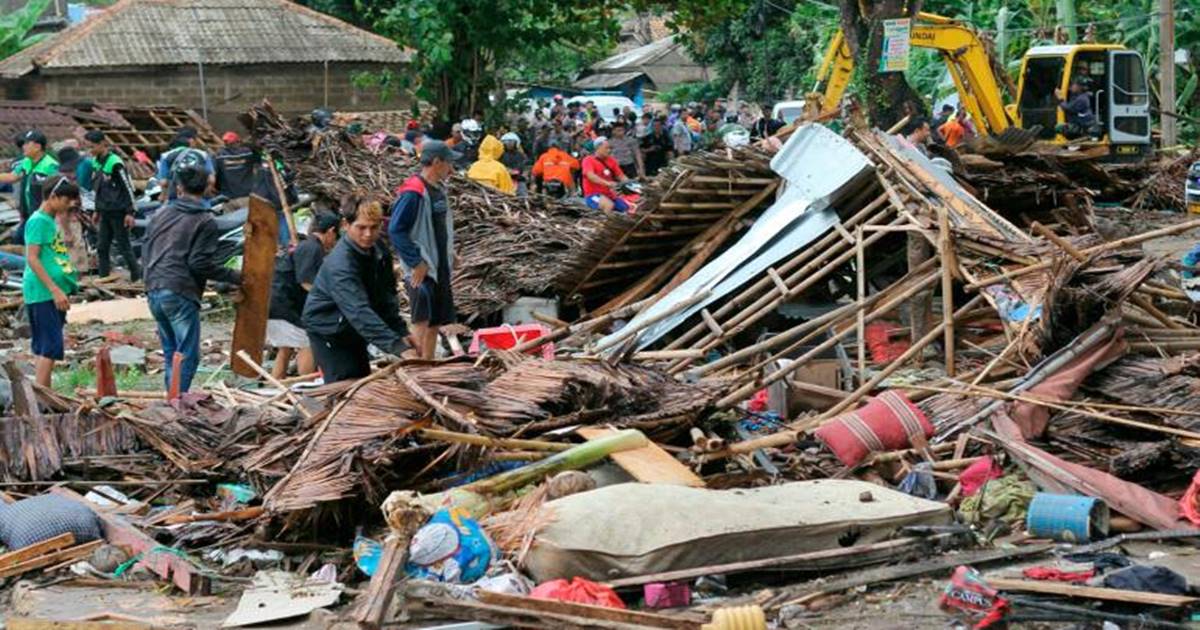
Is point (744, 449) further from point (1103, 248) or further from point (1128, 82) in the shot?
point (1128, 82)

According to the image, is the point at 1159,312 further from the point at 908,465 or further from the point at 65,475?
the point at 65,475

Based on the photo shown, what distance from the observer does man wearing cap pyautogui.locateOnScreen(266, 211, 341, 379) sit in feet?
38.4

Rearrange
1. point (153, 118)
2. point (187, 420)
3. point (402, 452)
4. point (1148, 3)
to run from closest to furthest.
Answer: point (402, 452) → point (187, 420) → point (153, 118) → point (1148, 3)

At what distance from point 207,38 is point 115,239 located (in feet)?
52.9

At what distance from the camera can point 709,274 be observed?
40.2ft

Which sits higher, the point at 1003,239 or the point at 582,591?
the point at 1003,239

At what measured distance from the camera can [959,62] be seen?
86.0 ft

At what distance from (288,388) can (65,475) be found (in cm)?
136

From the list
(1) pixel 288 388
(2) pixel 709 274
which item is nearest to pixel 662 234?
(2) pixel 709 274

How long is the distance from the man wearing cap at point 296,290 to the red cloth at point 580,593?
509 centimetres

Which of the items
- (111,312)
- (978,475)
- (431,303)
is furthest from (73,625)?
(111,312)

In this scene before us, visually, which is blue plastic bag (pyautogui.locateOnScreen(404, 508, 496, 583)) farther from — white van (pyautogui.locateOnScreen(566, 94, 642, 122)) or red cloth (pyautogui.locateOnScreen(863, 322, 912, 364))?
white van (pyautogui.locateOnScreen(566, 94, 642, 122))

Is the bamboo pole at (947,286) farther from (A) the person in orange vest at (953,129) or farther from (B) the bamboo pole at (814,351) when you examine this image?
(A) the person in orange vest at (953,129)

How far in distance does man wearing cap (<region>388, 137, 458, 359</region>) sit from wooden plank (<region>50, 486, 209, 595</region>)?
2.70 m
